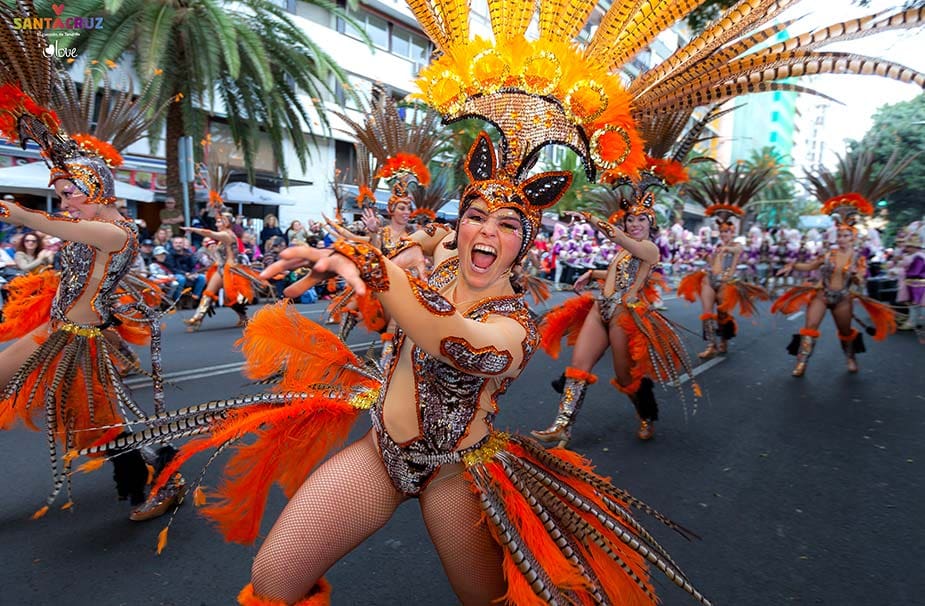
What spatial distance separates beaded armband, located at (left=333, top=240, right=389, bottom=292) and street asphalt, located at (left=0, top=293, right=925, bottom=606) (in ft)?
6.52

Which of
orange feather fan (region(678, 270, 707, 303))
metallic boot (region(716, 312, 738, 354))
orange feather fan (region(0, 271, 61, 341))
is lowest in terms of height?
metallic boot (region(716, 312, 738, 354))

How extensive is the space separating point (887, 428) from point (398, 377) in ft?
19.1

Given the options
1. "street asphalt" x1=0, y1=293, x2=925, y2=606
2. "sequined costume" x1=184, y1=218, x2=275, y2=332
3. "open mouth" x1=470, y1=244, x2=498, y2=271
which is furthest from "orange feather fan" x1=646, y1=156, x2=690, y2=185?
"sequined costume" x1=184, y1=218, x2=275, y2=332

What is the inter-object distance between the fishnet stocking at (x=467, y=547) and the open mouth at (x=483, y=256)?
72cm

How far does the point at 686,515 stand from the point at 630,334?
1.47m

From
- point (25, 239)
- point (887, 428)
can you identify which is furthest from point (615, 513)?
point (25, 239)

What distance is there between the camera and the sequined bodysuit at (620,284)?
4926 millimetres

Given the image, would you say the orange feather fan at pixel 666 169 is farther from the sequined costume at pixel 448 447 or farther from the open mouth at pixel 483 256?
the open mouth at pixel 483 256

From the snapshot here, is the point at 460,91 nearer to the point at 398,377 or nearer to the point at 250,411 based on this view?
the point at 398,377

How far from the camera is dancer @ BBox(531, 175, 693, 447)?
15.6ft

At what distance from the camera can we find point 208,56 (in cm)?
1112

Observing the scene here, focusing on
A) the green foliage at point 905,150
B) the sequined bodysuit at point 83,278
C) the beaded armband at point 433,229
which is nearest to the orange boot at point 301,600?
the beaded armband at point 433,229

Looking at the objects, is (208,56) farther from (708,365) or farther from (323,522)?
(323,522)

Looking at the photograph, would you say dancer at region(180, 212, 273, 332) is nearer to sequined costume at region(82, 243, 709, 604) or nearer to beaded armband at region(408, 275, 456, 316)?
sequined costume at region(82, 243, 709, 604)
